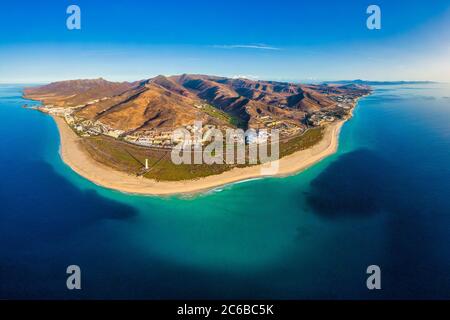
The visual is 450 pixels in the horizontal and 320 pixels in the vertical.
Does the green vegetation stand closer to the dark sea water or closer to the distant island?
the distant island

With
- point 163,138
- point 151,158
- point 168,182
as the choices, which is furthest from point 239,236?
point 163,138

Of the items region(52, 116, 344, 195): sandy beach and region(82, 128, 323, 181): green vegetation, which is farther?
region(82, 128, 323, 181): green vegetation

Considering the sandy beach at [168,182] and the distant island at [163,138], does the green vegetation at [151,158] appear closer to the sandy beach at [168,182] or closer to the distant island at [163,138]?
the distant island at [163,138]

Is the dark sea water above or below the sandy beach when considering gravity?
below

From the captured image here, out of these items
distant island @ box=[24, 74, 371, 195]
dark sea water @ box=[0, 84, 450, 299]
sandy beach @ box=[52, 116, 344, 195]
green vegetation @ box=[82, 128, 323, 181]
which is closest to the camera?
dark sea water @ box=[0, 84, 450, 299]

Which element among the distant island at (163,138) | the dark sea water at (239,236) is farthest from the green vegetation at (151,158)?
the dark sea water at (239,236)

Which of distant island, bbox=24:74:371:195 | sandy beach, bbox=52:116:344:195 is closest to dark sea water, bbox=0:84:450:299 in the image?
sandy beach, bbox=52:116:344:195
